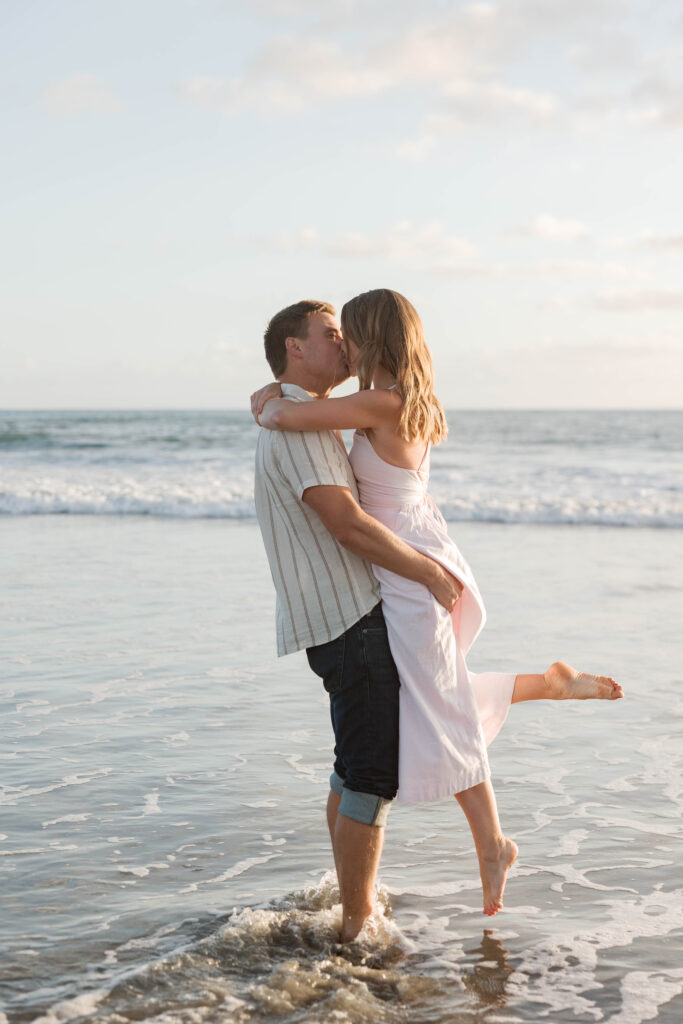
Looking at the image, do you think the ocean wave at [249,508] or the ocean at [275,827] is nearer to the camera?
the ocean at [275,827]

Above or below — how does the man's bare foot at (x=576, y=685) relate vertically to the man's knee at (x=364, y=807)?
above

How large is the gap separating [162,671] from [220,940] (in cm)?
300

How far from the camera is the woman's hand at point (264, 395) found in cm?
312

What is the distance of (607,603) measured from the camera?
315 inches

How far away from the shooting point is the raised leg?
3068 mm

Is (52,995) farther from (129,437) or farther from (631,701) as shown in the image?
(129,437)

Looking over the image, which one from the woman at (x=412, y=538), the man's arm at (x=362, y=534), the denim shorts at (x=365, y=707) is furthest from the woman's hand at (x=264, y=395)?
the denim shorts at (x=365, y=707)

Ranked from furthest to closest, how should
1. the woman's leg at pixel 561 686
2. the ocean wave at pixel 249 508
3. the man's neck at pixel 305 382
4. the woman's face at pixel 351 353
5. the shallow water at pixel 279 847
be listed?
the ocean wave at pixel 249 508
the woman's leg at pixel 561 686
the man's neck at pixel 305 382
the woman's face at pixel 351 353
the shallow water at pixel 279 847

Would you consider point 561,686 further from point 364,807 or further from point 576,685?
point 364,807

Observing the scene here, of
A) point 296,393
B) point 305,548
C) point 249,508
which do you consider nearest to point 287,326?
point 296,393

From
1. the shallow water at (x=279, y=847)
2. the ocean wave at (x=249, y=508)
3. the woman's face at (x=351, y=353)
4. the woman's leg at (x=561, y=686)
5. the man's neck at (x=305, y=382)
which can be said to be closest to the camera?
the shallow water at (x=279, y=847)

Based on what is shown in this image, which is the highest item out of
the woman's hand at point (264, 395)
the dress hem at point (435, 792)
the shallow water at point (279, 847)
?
the woman's hand at point (264, 395)

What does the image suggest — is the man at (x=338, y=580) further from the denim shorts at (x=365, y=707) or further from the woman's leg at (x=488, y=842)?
the woman's leg at (x=488, y=842)

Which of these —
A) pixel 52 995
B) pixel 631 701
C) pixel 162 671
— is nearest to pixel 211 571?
pixel 162 671
